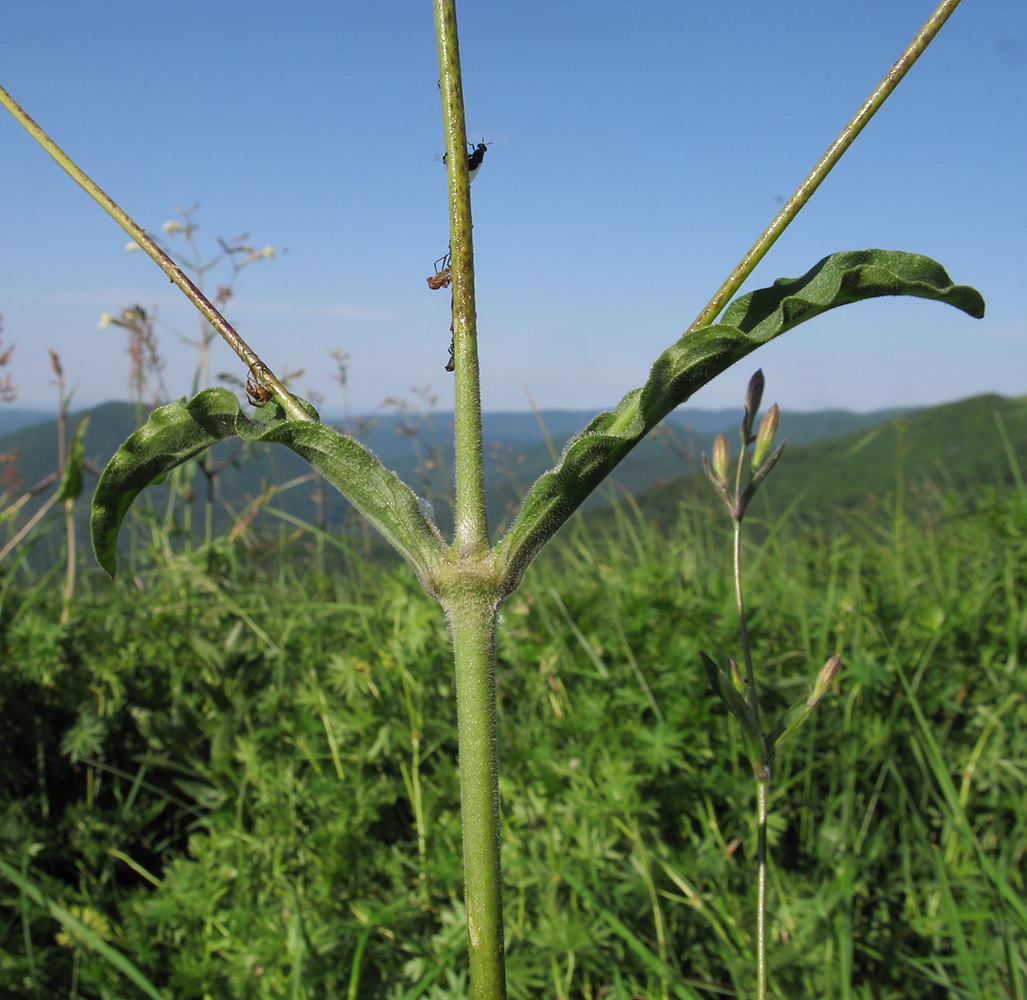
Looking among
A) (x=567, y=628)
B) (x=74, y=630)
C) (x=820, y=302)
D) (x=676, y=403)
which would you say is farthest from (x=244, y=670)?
(x=820, y=302)

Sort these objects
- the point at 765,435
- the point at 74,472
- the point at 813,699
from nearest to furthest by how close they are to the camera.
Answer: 1. the point at 813,699
2. the point at 765,435
3. the point at 74,472

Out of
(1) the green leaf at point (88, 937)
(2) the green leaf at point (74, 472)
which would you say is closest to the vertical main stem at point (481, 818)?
(1) the green leaf at point (88, 937)

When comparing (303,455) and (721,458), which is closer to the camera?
(303,455)

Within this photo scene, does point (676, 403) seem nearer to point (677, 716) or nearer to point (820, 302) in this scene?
point (820, 302)

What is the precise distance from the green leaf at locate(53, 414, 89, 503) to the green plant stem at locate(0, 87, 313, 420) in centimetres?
163

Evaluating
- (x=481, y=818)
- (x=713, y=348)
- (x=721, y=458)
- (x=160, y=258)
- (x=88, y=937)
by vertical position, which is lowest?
(x=88, y=937)

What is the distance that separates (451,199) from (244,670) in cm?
197

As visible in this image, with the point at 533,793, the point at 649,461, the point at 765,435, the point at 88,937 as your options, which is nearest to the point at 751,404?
the point at 765,435

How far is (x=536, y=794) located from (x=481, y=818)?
3.64 feet

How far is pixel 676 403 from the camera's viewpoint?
807 mm

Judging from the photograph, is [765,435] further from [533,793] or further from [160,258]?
[533,793]

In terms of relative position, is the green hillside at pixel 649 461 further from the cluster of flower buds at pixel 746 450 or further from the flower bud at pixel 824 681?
the flower bud at pixel 824 681

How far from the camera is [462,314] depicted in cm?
77

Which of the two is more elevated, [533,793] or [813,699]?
[813,699]
